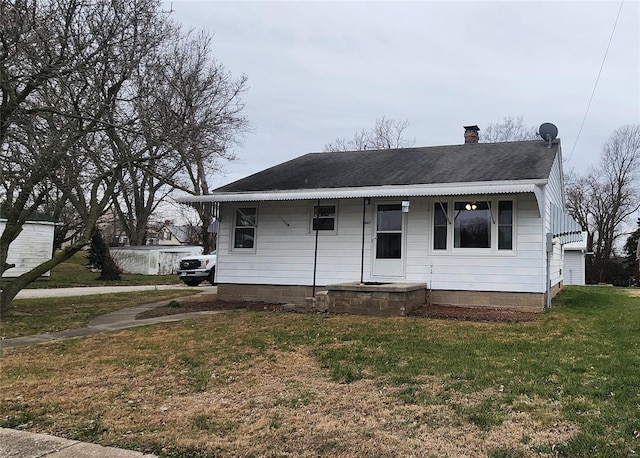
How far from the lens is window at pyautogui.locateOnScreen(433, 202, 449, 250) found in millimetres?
11133

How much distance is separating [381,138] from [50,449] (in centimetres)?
3383

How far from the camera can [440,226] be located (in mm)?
11219

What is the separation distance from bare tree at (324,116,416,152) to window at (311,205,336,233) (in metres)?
23.2

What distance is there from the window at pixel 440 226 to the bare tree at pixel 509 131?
26165 millimetres

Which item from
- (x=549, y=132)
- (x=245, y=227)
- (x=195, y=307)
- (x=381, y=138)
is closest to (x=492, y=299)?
(x=549, y=132)

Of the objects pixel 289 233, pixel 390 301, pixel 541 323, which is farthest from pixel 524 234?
pixel 289 233

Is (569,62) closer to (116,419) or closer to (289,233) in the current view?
(289,233)

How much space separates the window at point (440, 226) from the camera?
438 inches

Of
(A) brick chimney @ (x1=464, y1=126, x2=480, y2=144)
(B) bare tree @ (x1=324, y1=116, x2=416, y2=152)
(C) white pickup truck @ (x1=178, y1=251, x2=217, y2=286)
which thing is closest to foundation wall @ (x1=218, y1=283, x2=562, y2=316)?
(A) brick chimney @ (x1=464, y1=126, x2=480, y2=144)

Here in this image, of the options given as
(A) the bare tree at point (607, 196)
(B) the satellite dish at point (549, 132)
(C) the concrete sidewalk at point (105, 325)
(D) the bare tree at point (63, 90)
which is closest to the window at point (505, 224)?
(B) the satellite dish at point (549, 132)

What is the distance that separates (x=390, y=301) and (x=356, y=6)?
7.60 meters

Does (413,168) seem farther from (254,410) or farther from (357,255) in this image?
(254,410)

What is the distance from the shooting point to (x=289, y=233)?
492 inches

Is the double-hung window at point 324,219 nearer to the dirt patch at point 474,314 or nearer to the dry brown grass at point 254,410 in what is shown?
the dirt patch at point 474,314
